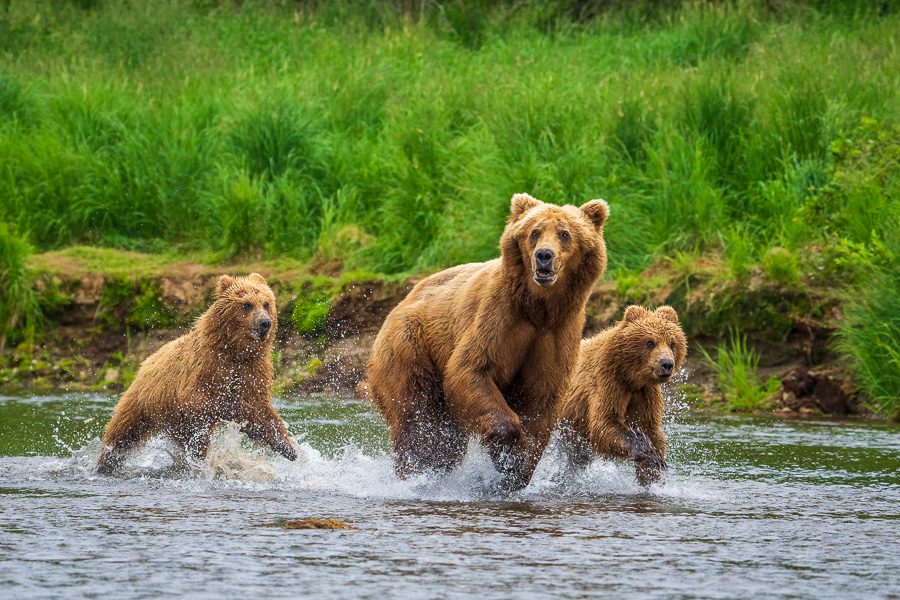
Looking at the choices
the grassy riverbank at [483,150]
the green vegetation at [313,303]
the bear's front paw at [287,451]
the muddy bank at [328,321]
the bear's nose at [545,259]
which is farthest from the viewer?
the green vegetation at [313,303]

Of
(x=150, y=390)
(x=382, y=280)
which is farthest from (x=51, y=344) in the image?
(x=150, y=390)

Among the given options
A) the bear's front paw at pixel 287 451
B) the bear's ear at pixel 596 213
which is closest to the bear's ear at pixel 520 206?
the bear's ear at pixel 596 213

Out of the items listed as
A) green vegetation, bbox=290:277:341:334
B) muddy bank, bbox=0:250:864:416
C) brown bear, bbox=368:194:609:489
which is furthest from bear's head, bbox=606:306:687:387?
green vegetation, bbox=290:277:341:334

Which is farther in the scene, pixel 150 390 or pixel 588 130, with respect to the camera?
pixel 588 130

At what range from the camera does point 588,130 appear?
49.6 ft


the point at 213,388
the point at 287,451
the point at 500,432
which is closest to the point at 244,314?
the point at 213,388

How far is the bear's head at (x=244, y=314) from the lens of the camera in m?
9.23

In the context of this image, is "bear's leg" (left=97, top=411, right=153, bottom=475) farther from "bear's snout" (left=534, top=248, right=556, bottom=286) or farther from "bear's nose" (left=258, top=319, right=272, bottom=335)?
"bear's snout" (left=534, top=248, right=556, bottom=286)

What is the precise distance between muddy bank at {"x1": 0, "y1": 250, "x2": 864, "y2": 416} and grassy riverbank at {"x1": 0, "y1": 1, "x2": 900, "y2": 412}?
0.15 meters

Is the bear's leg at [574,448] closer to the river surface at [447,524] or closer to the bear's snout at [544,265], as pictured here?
the river surface at [447,524]

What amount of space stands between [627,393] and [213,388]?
2437mm

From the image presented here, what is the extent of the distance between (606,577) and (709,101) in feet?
31.1

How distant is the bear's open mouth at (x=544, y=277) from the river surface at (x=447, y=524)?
3.65 ft

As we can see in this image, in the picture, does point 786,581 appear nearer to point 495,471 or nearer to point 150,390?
point 495,471
